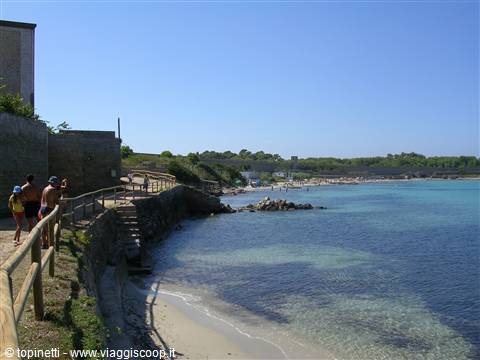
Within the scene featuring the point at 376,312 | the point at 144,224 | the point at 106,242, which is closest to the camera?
the point at 376,312

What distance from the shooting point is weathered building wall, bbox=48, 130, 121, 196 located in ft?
93.4

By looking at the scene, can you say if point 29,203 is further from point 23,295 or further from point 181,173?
point 181,173

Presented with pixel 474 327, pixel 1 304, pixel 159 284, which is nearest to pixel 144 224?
pixel 159 284

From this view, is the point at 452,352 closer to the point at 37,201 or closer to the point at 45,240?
the point at 45,240

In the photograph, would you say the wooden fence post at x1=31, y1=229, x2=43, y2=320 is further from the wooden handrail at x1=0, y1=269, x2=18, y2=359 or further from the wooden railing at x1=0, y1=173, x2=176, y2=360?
the wooden handrail at x1=0, y1=269, x2=18, y2=359

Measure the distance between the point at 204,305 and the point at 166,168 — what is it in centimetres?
5203

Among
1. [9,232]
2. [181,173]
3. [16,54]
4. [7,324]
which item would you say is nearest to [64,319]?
[7,324]

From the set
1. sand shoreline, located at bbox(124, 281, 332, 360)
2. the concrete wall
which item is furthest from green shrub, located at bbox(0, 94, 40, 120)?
sand shoreline, located at bbox(124, 281, 332, 360)

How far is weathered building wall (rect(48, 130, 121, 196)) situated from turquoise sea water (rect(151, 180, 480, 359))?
19.0 feet

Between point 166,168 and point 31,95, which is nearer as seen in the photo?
point 31,95

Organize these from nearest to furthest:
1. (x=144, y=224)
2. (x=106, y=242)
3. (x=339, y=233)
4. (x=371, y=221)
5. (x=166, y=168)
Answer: (x=106, y=242)
(x=144, y=224)
(x=339, y=233)
(x=371, y=221)
(x=166, y=168)

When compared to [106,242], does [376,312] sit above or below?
below

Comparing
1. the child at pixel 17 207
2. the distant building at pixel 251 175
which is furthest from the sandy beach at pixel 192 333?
the distant building at pixel 251 175

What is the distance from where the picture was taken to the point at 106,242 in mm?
17562
